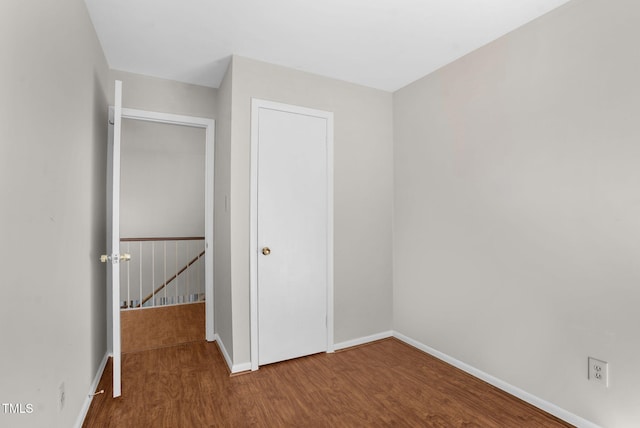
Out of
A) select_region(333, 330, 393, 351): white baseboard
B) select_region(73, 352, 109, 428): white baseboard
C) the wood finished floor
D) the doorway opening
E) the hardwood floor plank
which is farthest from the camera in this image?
the doorway opening

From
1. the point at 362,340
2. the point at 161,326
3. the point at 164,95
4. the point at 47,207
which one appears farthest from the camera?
the point at 161,326

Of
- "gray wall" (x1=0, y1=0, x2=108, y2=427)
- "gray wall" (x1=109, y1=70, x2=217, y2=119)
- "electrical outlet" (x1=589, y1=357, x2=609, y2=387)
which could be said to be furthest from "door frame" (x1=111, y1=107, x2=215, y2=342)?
"electrical outlet" (x1=589, y1=357, x2=609, y2=387)

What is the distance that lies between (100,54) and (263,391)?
274 centimetres

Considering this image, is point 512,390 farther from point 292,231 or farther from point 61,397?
point 61,397

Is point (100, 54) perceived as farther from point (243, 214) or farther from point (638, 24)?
point (638, 24)

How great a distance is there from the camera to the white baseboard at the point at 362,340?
2.99m

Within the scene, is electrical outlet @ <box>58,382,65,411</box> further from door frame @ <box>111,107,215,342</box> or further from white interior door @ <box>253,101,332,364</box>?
door frame @ <box>111,107,215,342</box>

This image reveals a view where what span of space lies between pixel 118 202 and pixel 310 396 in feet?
6.04

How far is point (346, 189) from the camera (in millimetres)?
3064

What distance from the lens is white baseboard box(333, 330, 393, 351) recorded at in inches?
118

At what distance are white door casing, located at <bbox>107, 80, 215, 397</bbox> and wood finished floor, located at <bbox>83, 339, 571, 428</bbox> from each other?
323 millimetres

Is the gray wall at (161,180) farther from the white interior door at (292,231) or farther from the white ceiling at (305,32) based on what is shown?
the white interior door at (292,231)

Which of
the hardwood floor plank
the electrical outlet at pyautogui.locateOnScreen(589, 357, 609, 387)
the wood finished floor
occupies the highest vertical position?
the electrical outlet at pyautogui.locateOnScreen(589, 357, 609, 387)

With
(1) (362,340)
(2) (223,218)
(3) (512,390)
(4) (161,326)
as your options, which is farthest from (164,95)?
(3) (512,390)
